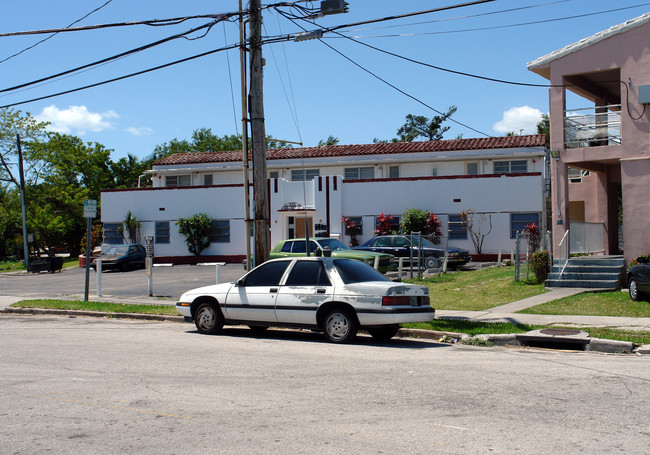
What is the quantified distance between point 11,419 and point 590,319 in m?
11.2

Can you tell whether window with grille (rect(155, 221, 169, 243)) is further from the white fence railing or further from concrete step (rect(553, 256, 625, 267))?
concrete step (rect(553, 256, 625, 267))


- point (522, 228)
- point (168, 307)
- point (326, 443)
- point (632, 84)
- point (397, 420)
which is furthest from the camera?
point (522, 228)

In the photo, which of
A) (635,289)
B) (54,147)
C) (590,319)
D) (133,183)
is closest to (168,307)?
(590,319)

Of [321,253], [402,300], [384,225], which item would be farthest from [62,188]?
[402,300]

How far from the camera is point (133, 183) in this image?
223 ft

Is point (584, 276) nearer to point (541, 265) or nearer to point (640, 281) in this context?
point (541, 265)

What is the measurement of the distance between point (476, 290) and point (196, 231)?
21.0 meters

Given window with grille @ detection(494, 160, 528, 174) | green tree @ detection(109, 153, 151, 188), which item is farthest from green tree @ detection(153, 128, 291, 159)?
window with grille @ detection(494, 160, 528, 174)

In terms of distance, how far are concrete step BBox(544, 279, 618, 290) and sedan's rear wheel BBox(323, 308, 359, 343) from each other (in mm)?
9935

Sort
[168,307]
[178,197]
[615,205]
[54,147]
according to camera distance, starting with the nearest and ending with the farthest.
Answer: [168,307], [615,205], [178,197], [54,147]

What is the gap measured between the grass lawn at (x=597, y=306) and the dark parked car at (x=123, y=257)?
2397 centimetres

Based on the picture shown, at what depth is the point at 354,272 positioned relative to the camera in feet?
39.5

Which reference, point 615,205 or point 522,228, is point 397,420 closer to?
point 615,205

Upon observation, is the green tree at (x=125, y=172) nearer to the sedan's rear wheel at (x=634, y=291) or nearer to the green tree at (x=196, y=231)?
the green tree at (x=196, y=231)
